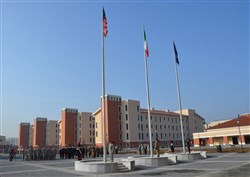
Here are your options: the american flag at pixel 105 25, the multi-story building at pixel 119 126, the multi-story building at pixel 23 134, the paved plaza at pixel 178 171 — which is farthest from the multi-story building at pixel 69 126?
the american flag at pixel 105 25

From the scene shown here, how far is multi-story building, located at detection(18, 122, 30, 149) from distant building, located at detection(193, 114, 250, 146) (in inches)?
3303

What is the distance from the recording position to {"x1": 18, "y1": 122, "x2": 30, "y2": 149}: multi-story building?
389 feet

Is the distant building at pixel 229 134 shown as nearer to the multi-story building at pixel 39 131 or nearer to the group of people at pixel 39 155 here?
the group of people at pixel 39 155

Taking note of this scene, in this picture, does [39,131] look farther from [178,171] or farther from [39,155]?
[178,171]

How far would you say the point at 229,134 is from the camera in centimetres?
5803

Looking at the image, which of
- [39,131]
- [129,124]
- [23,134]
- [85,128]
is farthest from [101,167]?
[23,134]

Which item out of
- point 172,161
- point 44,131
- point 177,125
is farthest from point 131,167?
point 44,131

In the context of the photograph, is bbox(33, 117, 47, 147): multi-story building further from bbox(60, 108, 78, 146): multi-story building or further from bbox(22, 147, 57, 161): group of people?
bbox(22, 147, 57, 161): group of people

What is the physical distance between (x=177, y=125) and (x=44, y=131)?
5482 centimetres

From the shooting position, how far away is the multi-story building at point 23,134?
389ft

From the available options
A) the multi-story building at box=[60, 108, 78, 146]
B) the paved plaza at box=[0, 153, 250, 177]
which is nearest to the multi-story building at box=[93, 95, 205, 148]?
the multi-story building at box=[60, 108, 78, 146]

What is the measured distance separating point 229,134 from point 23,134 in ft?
308

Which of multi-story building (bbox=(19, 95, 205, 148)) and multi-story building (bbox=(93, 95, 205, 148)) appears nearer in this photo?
multi-story building (bbox=(93, 95, 205, 148))

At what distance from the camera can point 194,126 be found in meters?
92.3
